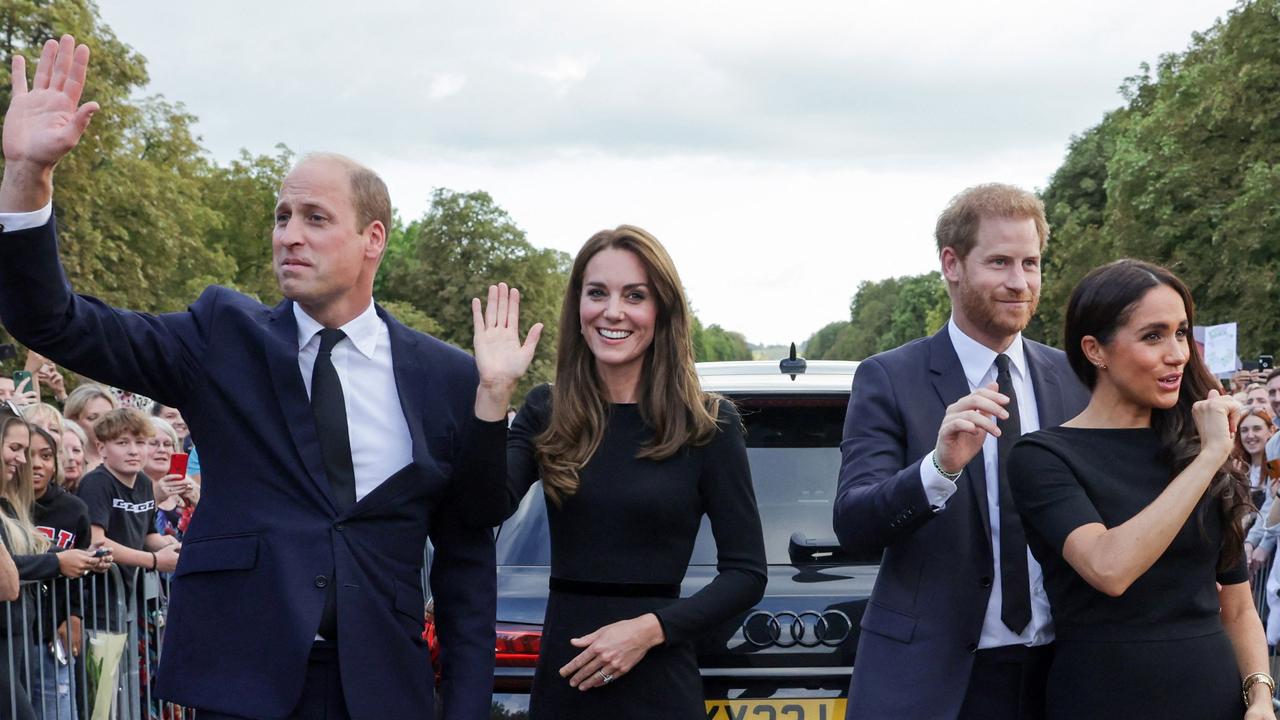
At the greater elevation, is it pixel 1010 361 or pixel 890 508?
pixel 1010 361

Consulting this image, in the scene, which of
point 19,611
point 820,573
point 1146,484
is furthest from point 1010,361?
point 19,611

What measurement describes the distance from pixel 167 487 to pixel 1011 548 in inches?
250

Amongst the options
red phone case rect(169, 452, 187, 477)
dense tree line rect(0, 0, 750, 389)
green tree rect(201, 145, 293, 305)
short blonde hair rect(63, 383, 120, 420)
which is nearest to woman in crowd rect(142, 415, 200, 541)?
red phone case rect(169, 452, 187, 477)

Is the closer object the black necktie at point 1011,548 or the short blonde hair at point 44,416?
the black necktie at point 1011,548

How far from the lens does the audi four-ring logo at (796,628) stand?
14.3 feet

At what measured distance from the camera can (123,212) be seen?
1578 inches

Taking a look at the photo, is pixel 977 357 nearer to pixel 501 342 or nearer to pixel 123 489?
pixel 501 342

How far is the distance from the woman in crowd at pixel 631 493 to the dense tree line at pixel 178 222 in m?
9.03

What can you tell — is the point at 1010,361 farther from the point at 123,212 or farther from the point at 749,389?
the point at 123,212

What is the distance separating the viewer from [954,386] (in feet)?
13.0

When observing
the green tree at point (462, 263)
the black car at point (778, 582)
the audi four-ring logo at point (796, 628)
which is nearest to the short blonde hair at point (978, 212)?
the black car at point (778, 582)

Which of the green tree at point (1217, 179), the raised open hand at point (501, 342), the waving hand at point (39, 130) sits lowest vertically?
the raised open hand at point (501, 342)

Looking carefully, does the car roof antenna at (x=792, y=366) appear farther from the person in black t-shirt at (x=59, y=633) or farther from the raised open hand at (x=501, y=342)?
the person in black t-shirt at (x=59, y=633)

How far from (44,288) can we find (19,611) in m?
3.48
